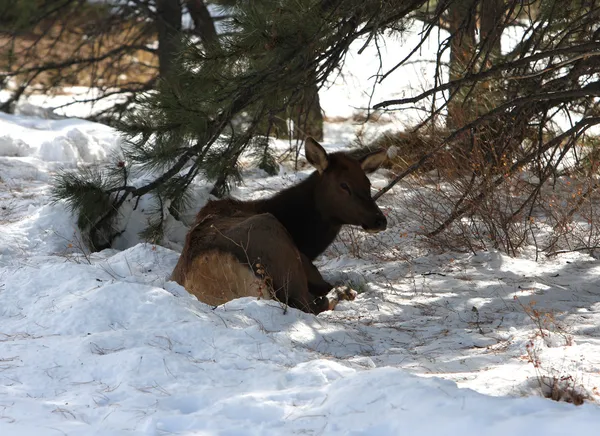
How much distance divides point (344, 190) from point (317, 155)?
0.44 metres

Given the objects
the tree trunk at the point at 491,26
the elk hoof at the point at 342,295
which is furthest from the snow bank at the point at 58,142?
the elk hoof at the point at 342,295

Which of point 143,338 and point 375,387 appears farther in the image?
point 143,338

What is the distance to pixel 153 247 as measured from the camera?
8.09m

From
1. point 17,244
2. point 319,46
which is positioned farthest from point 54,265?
point 319,46

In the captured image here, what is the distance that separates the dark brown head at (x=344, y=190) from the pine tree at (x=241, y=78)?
1.72 feet

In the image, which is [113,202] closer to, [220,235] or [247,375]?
[220,235]

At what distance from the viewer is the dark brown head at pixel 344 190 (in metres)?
7.91

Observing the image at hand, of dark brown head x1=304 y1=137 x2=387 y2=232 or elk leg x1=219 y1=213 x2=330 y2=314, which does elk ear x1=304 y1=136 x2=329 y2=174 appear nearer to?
dark brown head x1=304 y1=137 x2=387 y2=232

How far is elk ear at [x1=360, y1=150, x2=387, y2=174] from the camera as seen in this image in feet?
27.3

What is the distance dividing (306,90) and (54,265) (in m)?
2.61

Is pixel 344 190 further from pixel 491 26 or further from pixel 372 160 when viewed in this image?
pixel 491 26

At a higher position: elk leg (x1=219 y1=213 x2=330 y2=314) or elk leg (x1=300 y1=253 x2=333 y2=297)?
elk leg (x1=219 y1=213 x2=330 y2=314)

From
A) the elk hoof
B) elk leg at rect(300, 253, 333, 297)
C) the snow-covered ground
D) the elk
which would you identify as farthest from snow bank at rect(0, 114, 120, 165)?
the elk hoof

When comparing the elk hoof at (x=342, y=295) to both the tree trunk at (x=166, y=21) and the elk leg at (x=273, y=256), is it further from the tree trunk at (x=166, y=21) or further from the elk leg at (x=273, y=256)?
the tree trunk at (x=166, y=21)
